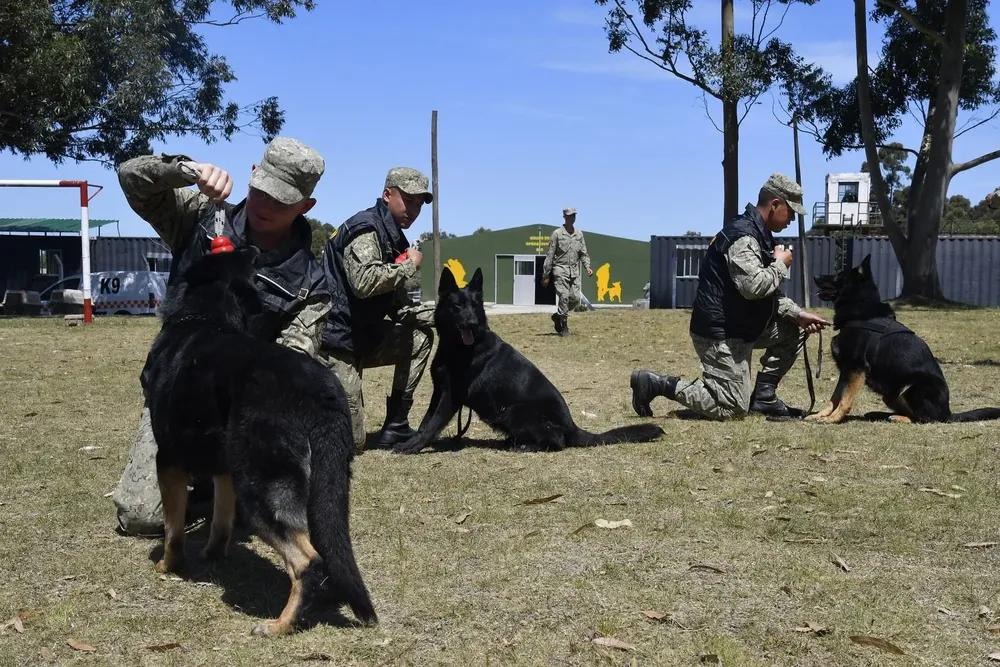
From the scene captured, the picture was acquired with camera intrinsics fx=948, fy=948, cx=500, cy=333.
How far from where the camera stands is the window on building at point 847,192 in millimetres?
45875

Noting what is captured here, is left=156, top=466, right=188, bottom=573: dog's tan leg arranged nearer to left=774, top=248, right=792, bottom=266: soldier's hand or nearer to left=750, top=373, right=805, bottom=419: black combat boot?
left=774, top=248, right=792, bottom=266: soldier's hand

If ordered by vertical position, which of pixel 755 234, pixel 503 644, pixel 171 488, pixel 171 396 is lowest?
pixel 503 644

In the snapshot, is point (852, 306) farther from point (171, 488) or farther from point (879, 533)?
point (171, 488)

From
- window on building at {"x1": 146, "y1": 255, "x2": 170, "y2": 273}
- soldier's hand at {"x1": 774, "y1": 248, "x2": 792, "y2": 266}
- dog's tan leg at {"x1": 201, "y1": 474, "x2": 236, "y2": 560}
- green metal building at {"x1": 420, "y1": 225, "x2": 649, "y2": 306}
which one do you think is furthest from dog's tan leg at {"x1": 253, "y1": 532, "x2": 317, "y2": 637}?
green metal building at {"x1": 420, "y1": 225, "x2": 649, "y2": 306}

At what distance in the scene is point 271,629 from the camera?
10.9ft

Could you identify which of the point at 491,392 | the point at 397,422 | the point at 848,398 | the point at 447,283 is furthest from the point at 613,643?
the point at 848,398

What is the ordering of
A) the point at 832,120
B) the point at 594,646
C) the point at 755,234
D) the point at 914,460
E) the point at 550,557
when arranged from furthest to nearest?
the point at 832,120 < the point at 755,234 < the point at 914,460 < the point at 550,557 < the point at 594,646

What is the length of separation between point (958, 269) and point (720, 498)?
102 ft

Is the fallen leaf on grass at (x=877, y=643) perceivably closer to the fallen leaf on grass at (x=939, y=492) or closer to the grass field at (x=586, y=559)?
the grass field at (x=586, y=559)

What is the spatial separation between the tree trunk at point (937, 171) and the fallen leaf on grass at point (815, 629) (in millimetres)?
21489

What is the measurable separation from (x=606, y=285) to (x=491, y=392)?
3492cm

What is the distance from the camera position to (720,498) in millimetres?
5230

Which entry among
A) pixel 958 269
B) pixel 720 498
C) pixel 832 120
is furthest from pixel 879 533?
pixel 958 269

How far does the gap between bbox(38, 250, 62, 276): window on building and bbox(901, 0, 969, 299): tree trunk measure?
30672 millimetres
